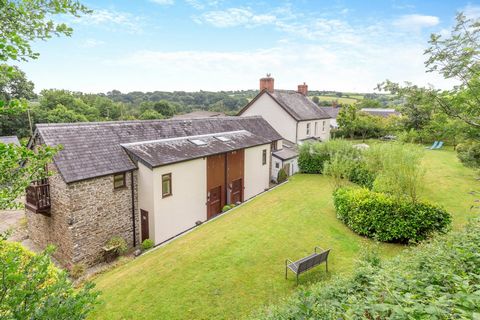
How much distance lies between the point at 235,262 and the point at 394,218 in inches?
303

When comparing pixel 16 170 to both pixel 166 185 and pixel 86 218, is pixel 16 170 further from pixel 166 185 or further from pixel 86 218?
pixel 166 185

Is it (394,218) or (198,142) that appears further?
(198,142)

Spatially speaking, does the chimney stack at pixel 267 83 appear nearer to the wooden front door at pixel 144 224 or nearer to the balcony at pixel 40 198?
the wooden front door at pixel 144 224

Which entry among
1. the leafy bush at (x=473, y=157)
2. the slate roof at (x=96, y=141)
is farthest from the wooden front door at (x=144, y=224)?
the leafy bush at (x=473, y=157)

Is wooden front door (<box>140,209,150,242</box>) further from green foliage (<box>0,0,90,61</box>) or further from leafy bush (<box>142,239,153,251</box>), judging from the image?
green foliage (<box>0,0,90,61</box>)

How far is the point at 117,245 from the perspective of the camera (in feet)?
42.0

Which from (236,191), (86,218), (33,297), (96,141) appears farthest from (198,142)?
(33,297)

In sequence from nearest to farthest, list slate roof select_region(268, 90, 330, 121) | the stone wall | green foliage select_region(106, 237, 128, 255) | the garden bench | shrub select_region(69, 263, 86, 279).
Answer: the garden bench → shrub select_region(69, 263, 86, 279) → the stone wall → green foliage select_region(106, 237, 128, 255) → slate roof select_region(268, 90, 330, 121)

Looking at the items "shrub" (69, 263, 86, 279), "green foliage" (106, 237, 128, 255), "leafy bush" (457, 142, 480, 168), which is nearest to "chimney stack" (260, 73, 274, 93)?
"leafy bush" (457, 142, 480, 168)

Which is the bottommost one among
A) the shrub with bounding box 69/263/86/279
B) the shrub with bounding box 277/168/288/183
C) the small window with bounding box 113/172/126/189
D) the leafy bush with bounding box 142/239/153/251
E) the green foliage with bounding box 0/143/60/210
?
the shrub with bounding box 69/263/86/279

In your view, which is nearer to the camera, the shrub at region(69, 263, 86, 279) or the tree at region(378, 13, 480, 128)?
the tree at region(378, 13, 480, 128)

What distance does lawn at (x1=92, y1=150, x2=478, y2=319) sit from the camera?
8562mm

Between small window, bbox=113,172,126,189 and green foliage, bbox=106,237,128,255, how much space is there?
2.56m

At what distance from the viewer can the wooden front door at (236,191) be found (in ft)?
63.9
